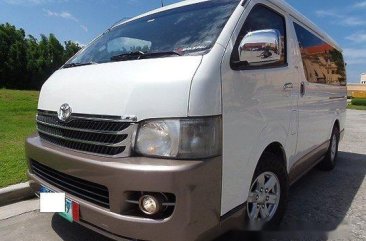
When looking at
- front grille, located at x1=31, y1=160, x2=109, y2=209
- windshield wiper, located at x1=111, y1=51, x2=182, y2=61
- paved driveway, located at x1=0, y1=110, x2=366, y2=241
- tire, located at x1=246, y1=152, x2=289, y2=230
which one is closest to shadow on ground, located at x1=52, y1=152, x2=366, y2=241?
paved driveway, located at x1=0, y1=110, x2=366, y2=241

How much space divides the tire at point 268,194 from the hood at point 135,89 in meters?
1.03

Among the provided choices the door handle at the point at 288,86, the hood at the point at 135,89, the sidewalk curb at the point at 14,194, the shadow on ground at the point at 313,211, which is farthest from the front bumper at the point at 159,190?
the sidewalk curb at the point at 14,194

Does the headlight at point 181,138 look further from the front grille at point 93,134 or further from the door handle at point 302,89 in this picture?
the door handle at point 302,89

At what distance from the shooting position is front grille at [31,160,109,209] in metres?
2.30

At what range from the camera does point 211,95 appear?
7.22 feet

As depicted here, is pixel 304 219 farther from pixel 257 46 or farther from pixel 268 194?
pixel 257 46

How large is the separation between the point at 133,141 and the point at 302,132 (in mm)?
2238

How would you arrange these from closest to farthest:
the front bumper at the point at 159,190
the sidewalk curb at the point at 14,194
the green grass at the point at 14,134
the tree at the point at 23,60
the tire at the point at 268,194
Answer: the front bumper at the point at 159,190 < the tire at the point at 268,194 < the sidewalk curb at the point at 14,194 < the green grass at the point at 14,134 < the tree at the point at 23,60

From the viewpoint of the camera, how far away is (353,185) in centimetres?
505

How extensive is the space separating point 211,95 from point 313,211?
2439 millimetres

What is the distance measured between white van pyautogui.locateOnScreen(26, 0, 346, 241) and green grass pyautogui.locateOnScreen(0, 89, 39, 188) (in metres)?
1.58

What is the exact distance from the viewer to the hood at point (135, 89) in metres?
2.17

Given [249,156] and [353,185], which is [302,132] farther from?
[353,185]

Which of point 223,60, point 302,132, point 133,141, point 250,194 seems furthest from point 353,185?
point 133,141
